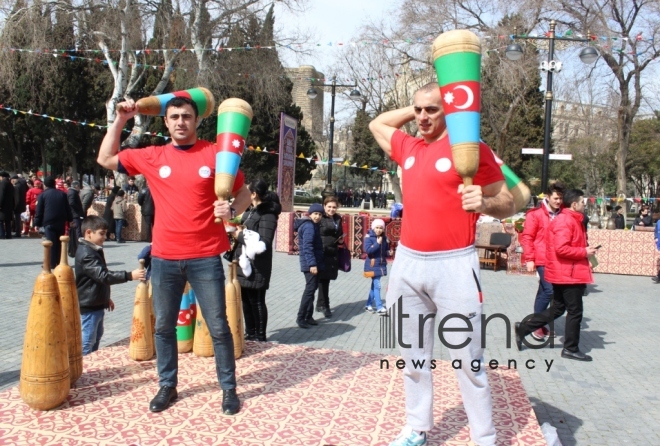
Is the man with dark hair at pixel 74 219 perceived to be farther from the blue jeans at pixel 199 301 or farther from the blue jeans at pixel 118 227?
the blue jeans at pixel 199 301

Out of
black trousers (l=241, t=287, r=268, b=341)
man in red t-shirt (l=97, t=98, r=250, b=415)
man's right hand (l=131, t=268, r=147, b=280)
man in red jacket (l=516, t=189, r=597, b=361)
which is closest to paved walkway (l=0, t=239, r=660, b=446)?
man in red jacket (l=516, t=189, r=597, b=361)

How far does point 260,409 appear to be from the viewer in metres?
3.53

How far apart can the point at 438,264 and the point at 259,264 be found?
2.99m

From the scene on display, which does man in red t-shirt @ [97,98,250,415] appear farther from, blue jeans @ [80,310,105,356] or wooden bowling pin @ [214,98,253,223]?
blue jeans @ [80,310,105,356]

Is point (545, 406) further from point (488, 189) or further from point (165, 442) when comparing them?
point (165, 442)

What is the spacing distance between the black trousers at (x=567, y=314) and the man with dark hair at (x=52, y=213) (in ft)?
26.6

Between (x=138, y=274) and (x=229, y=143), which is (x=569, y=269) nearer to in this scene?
(x=229, y=143)

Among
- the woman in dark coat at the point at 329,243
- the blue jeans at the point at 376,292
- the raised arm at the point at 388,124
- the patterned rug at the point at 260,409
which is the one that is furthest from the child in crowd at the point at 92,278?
the blue jeans at the point at 376,292

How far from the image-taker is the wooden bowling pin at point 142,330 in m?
Answer: 4.36

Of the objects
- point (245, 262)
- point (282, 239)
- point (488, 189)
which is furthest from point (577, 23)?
point (488, 189)

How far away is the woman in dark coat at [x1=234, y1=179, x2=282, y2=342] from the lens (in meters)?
5.55

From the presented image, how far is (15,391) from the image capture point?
363 cm

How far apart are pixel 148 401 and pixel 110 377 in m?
0.54

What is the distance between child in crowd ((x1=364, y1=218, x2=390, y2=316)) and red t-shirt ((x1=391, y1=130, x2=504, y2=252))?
4.59 meters
